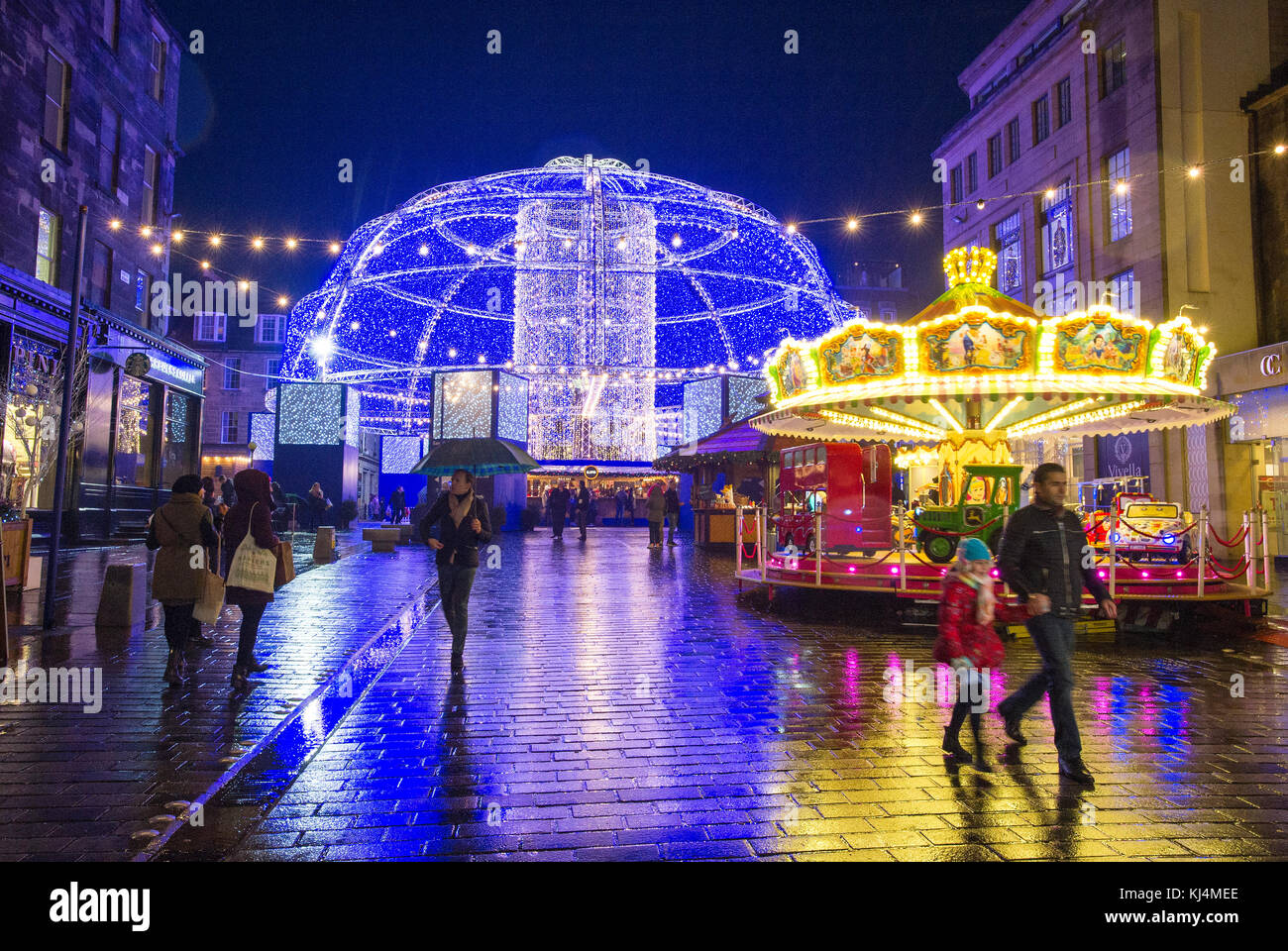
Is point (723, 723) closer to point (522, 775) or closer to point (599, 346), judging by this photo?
point (522, 775)

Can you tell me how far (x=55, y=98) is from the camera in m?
19.1

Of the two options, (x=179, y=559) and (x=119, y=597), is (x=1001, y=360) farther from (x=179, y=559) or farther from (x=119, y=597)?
(x=119, y=597)

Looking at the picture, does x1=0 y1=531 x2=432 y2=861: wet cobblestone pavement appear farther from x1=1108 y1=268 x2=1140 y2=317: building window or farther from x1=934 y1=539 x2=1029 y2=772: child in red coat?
x1=1108 y1=268 x2=1140 y2=317: building window

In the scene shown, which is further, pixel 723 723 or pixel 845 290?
pixel 845 290

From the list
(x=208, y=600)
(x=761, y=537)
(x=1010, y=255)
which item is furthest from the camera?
(x=1010, y=255)

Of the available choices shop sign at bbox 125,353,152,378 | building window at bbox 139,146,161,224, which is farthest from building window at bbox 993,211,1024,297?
building window at bbox 139,146,161,224

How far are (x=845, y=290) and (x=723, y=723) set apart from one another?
52562 millimetres

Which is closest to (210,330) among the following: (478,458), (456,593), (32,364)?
(32,364)

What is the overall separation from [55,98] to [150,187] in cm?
465

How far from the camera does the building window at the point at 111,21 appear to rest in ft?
67.7

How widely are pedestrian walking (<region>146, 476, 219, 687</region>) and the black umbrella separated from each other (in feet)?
39.8
